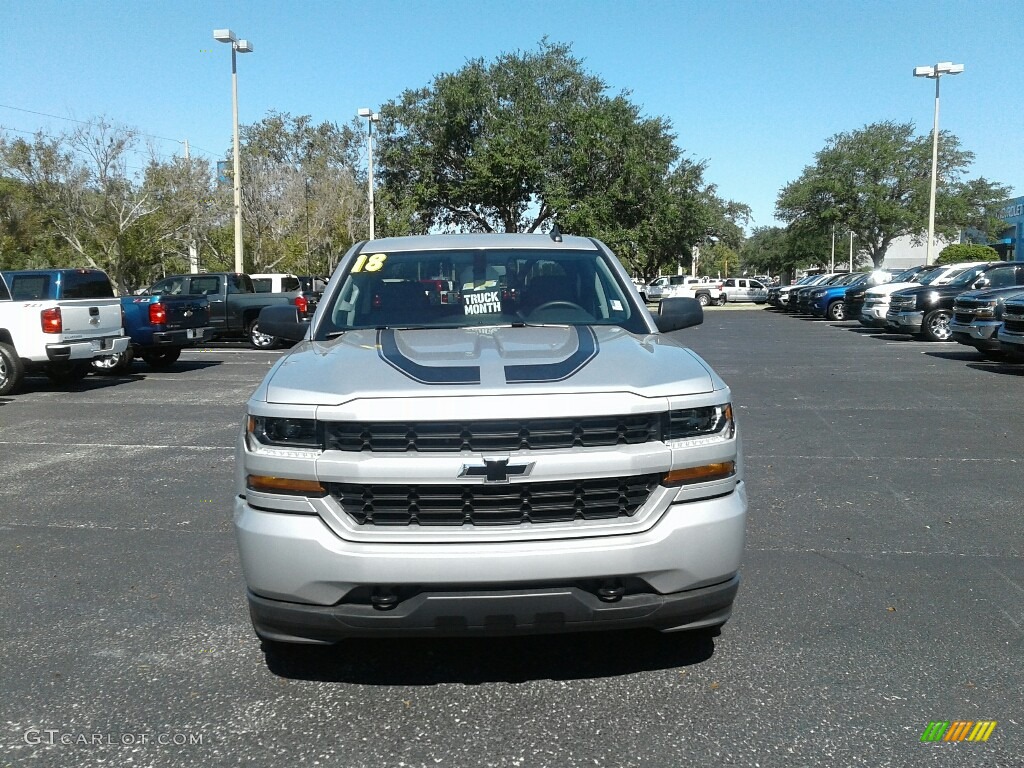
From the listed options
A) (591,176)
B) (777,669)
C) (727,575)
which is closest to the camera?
(727,575)

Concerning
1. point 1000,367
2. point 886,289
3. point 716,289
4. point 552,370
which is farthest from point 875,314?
point 716,289

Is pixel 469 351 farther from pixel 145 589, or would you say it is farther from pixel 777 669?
pixel 145 589

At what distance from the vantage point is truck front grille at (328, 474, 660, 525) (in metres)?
3.19

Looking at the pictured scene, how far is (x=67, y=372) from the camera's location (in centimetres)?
1468

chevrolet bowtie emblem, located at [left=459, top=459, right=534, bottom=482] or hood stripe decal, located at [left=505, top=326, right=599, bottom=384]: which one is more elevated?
hood stripe decal, located at [left=505, top=326, right=599, bottom=384]

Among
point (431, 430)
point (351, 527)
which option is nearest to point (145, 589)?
point (351, 527)

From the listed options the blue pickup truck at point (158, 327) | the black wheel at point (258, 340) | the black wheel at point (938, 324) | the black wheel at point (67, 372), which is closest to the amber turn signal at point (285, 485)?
the black wheel at point (67, 372)

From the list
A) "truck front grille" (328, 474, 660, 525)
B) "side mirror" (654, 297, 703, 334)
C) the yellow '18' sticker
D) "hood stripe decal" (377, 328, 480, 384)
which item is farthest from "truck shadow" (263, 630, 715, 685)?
the yellow '18' sticker

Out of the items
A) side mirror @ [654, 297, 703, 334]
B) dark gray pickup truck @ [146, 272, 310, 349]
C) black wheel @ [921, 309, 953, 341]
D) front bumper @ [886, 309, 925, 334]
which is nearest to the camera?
side mirror @ [654, 297, 703, 334]

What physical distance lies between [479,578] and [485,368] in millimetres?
784

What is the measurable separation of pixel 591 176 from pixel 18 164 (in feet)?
77.2

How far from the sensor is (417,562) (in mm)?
3113

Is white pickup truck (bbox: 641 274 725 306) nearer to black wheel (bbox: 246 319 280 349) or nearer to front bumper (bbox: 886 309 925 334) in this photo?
front bumper (bbox: 886 309 925 334)

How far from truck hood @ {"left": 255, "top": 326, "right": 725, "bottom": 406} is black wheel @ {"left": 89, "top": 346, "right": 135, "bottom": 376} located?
40.8 ft
